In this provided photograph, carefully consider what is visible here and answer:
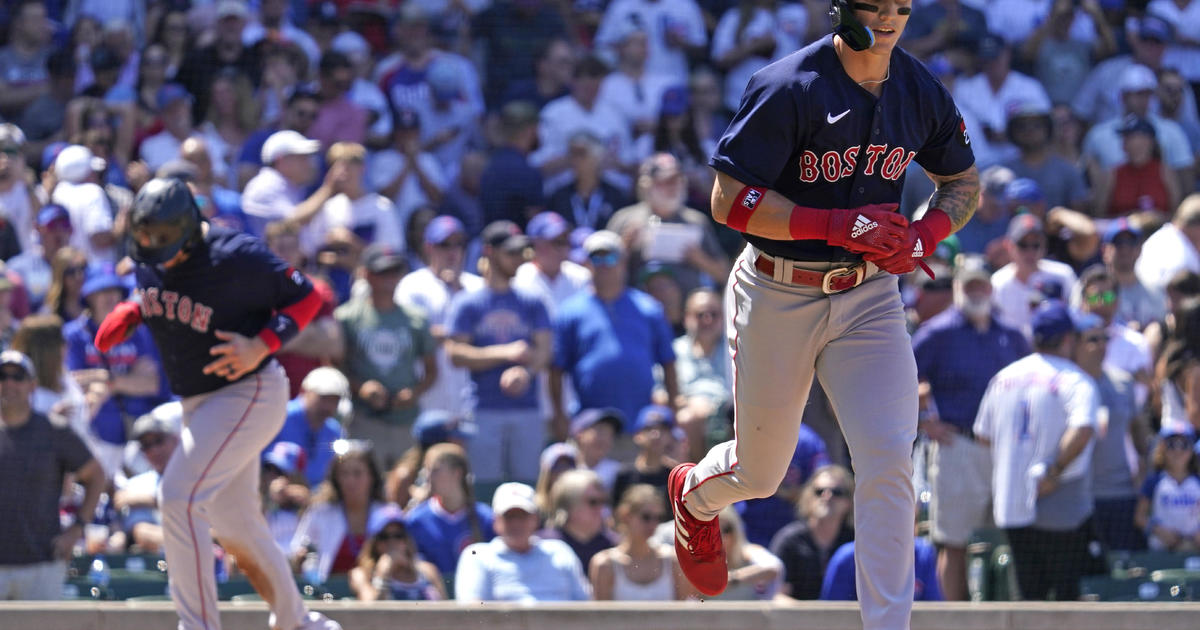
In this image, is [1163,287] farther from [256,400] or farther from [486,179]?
[256,400]

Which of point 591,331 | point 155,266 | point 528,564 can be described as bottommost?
point 528,564

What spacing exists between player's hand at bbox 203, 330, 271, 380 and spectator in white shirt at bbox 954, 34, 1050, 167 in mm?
6353

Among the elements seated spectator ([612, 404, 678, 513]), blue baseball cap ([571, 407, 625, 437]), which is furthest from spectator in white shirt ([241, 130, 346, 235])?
seated spectator ([612, 404, 678, 513])

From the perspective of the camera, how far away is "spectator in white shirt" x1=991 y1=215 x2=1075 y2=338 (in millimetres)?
8516

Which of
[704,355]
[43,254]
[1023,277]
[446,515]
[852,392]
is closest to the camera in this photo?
[852,392]

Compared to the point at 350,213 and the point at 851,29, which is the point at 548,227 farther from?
the point at 851,29

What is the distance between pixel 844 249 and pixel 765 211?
236 mm

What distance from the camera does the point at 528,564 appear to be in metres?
6.43

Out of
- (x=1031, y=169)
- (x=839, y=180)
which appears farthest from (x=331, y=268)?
(x=839, y=180)

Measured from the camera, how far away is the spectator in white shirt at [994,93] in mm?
10367

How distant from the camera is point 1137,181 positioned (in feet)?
33.0

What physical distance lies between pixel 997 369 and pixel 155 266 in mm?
4318

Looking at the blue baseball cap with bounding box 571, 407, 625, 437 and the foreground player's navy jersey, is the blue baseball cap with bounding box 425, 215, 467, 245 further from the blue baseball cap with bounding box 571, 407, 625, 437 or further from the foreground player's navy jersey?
the foreground player's navy jersey

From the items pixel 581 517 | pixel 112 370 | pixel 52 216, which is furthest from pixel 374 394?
pixel 52 216
